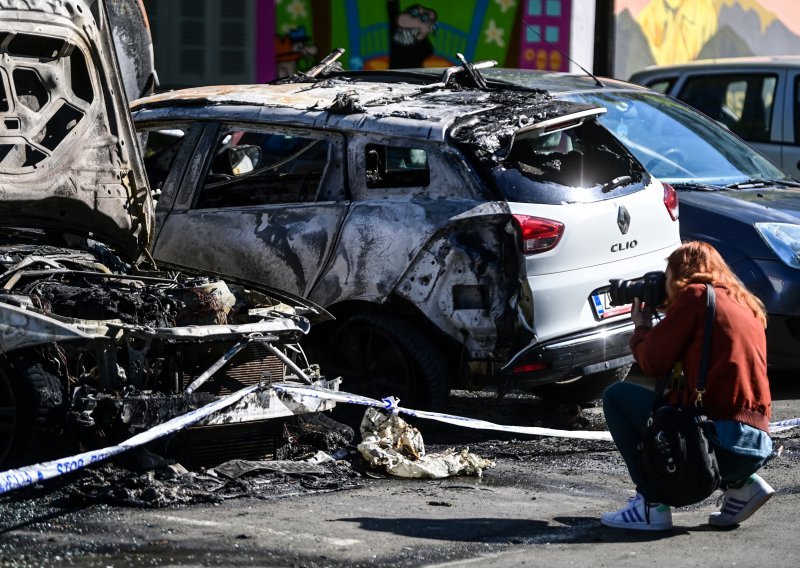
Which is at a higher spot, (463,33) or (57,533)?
(463,33)

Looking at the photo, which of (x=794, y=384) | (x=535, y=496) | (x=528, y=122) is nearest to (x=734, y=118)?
(x=794, y=384)

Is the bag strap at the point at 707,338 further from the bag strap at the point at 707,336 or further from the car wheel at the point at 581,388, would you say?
the car wheel at the point at 581,388

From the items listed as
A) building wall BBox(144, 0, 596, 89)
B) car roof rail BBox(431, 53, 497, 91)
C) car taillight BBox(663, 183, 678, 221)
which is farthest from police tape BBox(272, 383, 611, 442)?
building wall BBox(144, 0, 596, 89)

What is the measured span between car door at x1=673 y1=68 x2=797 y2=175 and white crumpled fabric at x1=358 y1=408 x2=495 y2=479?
581 centimetres

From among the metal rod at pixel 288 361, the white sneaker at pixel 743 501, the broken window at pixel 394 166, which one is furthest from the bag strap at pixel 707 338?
the broken window at pixel 394 166

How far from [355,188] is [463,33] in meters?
9.80

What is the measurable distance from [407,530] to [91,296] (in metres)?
1.76

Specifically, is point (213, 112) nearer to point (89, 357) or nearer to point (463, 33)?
point (89, 357)

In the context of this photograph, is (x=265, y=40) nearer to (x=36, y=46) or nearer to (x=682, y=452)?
(x=36, y=46)

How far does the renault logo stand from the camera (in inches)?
301

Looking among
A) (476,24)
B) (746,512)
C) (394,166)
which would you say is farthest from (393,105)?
(476,24)

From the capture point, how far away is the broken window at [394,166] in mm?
7582

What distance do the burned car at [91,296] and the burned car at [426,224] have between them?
2.08 feet

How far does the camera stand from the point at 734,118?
12.2 metres
